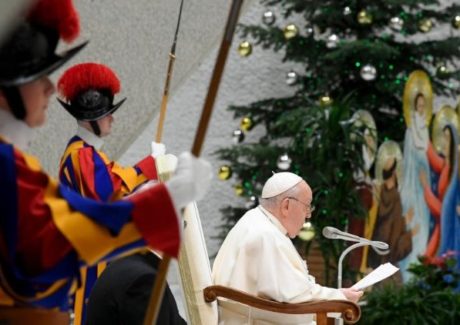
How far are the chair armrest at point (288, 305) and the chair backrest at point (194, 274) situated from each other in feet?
0.17

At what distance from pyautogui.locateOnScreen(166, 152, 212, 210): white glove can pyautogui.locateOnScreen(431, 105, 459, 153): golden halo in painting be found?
6.89 metres

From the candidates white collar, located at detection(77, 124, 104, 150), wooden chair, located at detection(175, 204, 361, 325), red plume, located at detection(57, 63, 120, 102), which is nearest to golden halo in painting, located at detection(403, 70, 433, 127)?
white collar, located at detection(77, 124, 104, 150)

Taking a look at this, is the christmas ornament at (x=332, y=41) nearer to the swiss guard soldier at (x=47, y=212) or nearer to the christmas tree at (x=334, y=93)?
the christmas tree at (x=334, y=93)

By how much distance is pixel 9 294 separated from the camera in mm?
2770

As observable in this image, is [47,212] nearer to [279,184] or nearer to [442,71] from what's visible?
[279,184]

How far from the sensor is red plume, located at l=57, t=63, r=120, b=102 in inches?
206

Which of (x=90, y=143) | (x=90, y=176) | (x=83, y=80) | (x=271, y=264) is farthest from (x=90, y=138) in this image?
(x=271, y=264)

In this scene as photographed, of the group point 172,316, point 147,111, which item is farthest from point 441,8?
point 172,316

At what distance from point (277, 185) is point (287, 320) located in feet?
2.02

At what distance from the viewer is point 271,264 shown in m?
4.82

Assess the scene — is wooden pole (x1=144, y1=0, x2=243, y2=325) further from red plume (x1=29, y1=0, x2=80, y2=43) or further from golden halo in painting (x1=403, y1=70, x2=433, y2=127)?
golden halo in painting (x1=403, y1=70, x2=433, y2=127)

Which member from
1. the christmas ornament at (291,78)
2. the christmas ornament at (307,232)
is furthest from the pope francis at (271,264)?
the christmas ornament at (291,78)

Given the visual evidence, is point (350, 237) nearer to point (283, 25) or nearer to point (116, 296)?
point (116, 296)

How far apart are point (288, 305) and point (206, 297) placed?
13.1 inches
